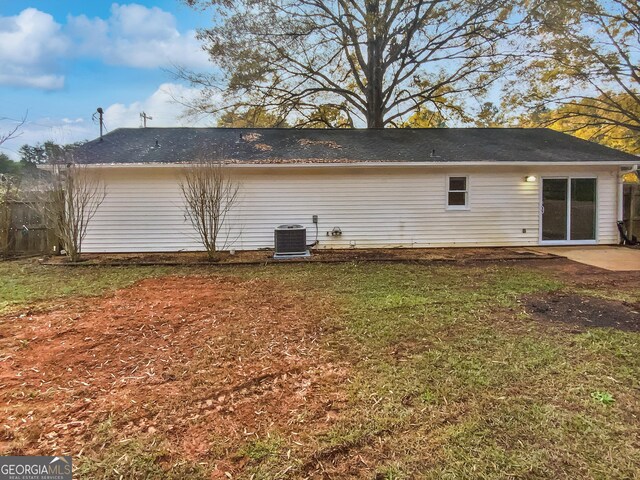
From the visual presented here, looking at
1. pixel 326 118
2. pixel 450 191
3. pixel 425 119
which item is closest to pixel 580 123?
pixel 425 119

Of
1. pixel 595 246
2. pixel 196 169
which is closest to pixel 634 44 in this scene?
pixel 595 246

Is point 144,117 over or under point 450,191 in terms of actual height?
over

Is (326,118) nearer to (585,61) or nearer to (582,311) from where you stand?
(585,61)

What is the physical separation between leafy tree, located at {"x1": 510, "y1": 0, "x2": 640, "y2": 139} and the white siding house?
6485 mm

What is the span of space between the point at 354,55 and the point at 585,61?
996 cm

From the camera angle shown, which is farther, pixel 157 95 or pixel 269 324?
pixel 157 95

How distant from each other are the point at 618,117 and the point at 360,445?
22554 mm

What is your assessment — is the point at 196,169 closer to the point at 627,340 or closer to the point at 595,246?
the point at 627,340

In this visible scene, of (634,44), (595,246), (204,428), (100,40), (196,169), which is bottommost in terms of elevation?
(204,428)

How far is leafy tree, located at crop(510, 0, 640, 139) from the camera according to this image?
42.3ft

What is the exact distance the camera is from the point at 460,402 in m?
2.38

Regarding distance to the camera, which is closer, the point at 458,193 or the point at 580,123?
the point at 458,193

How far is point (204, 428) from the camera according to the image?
2.15m
